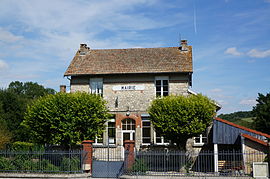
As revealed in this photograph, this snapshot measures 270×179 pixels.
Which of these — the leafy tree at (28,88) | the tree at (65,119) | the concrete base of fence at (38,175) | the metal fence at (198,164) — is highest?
the leafy tree at (28,88)

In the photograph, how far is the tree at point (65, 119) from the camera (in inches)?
726

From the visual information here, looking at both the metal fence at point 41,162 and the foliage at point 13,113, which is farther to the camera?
the foliage at point 13,113

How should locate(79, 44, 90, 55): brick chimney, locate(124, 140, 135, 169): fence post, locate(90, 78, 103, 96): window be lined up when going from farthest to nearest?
locate(79, 44, 90, 55): brick chimney < locate(90, 78, 103, 96): window < locate(124, 140, 135, 169): fence post

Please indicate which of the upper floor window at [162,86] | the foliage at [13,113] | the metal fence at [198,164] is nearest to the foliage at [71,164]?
the metal fence at [198,164]

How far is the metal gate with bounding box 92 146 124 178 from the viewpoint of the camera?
1555cm

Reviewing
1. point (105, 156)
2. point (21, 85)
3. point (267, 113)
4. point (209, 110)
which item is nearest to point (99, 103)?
point (105, 156)

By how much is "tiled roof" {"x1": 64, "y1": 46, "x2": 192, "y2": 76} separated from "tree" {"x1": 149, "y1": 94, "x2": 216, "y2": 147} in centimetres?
398

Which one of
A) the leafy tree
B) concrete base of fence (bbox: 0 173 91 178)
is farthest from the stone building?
the leafy tree

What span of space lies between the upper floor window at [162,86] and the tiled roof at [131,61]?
26.5 inches

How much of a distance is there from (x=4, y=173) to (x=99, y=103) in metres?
6.73

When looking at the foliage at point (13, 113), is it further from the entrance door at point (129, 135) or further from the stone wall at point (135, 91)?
the entrance door at point (129, 135)

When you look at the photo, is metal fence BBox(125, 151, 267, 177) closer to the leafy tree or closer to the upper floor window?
the upper floor window

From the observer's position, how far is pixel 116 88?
2250 centimetres

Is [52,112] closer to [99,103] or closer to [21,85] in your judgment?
[99,103]
